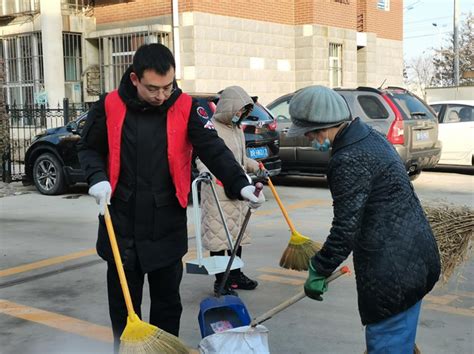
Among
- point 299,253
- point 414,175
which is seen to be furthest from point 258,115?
point 299,253

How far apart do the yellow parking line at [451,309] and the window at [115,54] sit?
45.4 feet

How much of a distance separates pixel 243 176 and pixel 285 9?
16.7 meters

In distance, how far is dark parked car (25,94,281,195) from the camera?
9.70 metres

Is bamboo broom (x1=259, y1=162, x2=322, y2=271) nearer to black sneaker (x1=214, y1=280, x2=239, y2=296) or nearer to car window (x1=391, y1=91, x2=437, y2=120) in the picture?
black sneaker (x1=214, y1=280, x2=239, y2=296)

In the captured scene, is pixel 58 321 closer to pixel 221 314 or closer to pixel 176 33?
pixel 221 314

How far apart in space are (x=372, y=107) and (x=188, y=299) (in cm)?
668

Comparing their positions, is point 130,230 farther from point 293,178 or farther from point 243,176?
point 293,178

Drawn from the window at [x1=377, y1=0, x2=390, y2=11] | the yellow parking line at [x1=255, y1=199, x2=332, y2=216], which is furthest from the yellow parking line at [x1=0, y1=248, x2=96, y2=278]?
the window at [x1=377, y1=0, x2=390, y2=11]

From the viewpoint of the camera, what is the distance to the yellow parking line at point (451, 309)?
4.75 m

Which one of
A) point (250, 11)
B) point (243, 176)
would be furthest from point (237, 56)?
point (243, 176)

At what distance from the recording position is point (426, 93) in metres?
22.6

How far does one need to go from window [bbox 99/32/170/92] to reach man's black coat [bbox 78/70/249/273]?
1454cm

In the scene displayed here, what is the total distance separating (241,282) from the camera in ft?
17.9

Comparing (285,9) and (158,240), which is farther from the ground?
(285,9)
